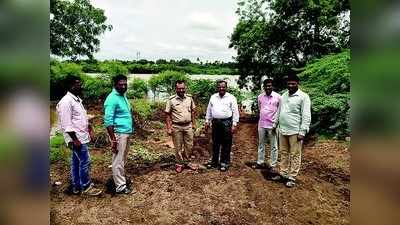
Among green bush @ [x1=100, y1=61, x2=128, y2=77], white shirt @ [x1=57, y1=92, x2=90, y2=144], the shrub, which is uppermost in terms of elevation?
green bush @ [x1=100, y1=61, x2=128, y2=77]

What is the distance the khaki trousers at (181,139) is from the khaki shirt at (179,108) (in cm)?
12

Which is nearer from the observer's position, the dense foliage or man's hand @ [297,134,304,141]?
man's hand @ [297,134,304,141]

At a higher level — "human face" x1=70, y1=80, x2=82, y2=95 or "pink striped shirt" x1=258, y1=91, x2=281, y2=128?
"human face" x1=70, y1=80, x2=82, y2=95

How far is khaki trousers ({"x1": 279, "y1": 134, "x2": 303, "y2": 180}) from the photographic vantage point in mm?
4996

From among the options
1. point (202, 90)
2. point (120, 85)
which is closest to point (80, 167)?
point (120, 85)

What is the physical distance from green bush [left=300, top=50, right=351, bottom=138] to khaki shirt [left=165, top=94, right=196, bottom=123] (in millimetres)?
3348

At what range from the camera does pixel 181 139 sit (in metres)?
5.61

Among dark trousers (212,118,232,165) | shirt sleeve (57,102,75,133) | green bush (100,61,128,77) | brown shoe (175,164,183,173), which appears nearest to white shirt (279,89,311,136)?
dark trousers (212,118,232,165)

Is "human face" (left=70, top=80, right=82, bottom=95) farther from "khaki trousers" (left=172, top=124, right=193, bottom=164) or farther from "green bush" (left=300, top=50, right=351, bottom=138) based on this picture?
"green bush" (left=300, top=50, right=351, bottom=138)

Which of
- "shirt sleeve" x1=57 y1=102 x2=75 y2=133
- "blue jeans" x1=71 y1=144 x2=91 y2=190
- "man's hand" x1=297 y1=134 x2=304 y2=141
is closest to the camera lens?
"shirt sleeve" x1=57 y1=102 x2=75 y2=133

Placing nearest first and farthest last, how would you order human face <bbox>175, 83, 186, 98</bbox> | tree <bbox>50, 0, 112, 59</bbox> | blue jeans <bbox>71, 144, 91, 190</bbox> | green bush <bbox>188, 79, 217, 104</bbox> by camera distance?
blue jeans <bbox>71, 144, 91, 190</bbox>
human face <bbox>175, 83, 186, 98</bbox>
green bush <bbox>188, 79, 217, 104</bbox>
tree <bbox>50, 0, 112, 59</bbox>
